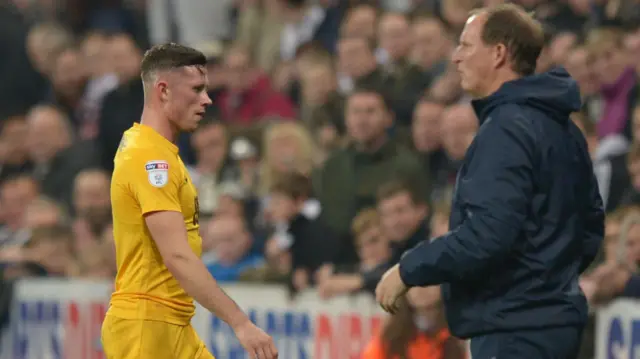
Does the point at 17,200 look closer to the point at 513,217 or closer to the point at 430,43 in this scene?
the point at 430,43

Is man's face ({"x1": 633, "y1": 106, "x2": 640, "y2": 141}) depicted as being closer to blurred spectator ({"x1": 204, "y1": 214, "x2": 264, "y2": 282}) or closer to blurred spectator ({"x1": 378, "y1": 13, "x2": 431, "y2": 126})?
blurred spectator ({"x1": 378, "y1": 13, "x2": 431, "y2": 126})

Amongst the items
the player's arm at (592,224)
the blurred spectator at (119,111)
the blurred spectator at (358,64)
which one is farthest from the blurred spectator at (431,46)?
the player's arm at (592,224)

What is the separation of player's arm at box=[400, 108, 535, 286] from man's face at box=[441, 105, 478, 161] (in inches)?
152

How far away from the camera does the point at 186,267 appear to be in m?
4.90

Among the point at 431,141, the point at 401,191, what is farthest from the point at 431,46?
the point at 401,191

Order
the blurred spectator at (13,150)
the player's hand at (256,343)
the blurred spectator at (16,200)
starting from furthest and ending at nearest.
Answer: the blurred spectator at (13,150), the blurred spectator at (16,200), the player's hand at (256,343)

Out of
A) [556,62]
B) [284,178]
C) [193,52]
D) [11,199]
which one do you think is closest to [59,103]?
[11,199]

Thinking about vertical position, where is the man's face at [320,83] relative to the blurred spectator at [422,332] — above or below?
above

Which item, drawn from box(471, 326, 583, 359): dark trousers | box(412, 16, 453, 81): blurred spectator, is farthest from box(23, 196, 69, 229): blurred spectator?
box(471, 326, 583, 359): dark trousers

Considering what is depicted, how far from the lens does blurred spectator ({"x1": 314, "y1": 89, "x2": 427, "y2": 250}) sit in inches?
368

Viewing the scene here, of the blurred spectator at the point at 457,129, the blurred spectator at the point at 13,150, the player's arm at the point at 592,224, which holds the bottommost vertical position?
the player's arm at the point at 592,224

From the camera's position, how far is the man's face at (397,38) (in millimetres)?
10695

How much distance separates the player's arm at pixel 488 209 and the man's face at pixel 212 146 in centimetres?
606

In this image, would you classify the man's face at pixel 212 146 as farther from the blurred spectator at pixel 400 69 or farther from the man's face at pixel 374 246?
the man's face at pixel 374 246
